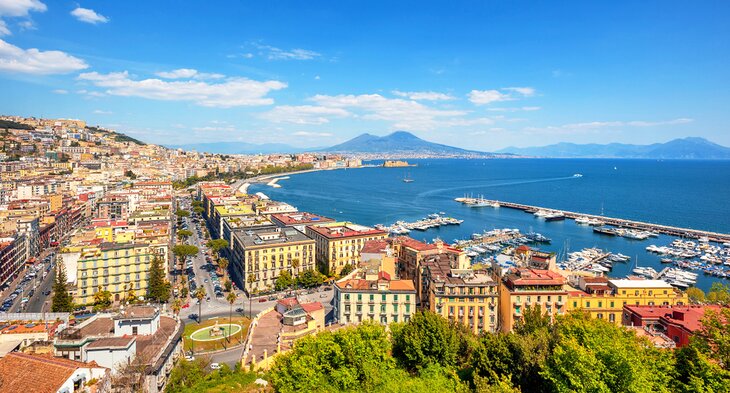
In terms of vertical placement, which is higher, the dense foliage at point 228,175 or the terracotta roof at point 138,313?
the dense foliage at point 228,175

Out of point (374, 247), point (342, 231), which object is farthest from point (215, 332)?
point (342, 231)

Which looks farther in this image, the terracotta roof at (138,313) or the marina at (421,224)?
the marina at (421,224)

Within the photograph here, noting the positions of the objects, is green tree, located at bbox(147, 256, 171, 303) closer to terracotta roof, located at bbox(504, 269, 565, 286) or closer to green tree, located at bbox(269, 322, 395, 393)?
green tree, located at bbox(269, 322, 395, 393)

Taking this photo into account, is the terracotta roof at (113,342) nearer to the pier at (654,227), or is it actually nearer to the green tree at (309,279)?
the green tree at (309,279)

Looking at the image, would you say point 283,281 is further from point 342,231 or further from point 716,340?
point 716,340

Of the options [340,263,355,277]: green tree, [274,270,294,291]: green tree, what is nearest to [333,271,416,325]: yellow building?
[274,270,294,291]: green tree

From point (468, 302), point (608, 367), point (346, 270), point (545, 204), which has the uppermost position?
point (608, 367)

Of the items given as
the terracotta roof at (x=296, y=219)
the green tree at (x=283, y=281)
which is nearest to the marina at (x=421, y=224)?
the terracotta roof at (x=296, y=219)
